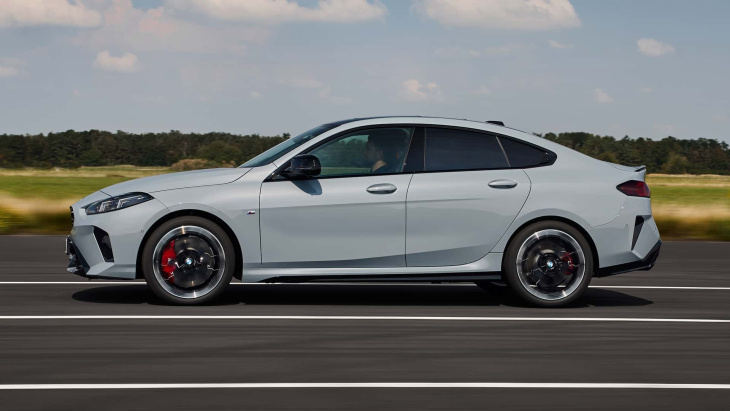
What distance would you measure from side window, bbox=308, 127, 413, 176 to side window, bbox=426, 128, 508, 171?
242 millimetres

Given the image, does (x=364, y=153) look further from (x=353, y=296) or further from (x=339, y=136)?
(x=353, y=296)

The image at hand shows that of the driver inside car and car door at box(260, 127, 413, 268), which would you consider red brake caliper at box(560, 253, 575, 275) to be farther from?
the driver inside car

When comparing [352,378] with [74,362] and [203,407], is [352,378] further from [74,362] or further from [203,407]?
[74,362]

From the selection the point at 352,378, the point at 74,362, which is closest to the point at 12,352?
the point at 74,362

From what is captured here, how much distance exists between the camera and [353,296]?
9.98m

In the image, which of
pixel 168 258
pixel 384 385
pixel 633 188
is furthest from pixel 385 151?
Answer: pixel 384 385

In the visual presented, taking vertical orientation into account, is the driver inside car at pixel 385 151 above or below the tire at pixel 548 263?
above

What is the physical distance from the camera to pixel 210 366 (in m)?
6.35

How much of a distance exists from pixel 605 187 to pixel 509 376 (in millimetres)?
3393

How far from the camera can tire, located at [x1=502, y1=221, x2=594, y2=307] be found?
29.5ft

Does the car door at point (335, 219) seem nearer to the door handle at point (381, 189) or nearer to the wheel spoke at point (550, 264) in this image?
the door handle at point (381, 189)

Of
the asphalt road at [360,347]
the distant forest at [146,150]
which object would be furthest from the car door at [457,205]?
the distant forest at [146,150]

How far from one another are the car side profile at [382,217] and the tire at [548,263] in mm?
11

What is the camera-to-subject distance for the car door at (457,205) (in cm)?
885
